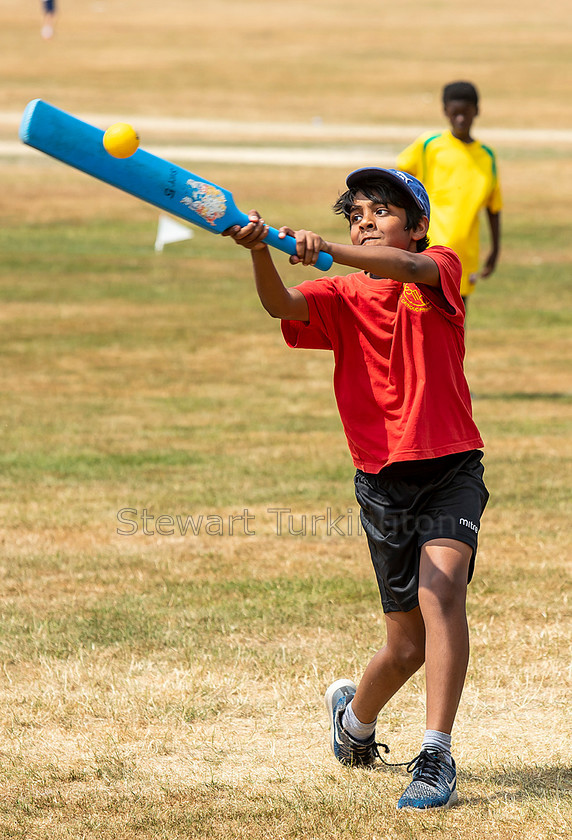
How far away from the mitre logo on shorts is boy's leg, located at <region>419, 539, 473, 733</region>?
0.70m

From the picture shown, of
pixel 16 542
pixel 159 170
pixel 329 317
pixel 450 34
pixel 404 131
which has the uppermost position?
pixel 450 34

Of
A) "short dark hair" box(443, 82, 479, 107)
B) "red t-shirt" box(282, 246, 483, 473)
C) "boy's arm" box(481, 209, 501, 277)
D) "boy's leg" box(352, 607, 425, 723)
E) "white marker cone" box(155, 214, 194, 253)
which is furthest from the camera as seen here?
"white marker cone" box(155, 214, 194, 253)

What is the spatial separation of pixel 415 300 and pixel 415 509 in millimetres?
612

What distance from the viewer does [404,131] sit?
30328mm

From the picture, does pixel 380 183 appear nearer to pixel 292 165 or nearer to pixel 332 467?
pixel 332 467

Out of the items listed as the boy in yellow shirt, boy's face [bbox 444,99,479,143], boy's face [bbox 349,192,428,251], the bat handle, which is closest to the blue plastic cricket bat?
the bat handle

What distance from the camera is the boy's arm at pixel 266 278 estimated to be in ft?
11.8

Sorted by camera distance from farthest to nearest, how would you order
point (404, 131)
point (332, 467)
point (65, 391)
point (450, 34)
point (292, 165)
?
point (450, 34)
point (404, 131)
point (292, 165)
point (65, 391)
point (332, 467)

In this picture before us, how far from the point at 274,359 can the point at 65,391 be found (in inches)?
88.7

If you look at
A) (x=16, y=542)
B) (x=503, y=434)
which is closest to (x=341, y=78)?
(x=503, y=434)

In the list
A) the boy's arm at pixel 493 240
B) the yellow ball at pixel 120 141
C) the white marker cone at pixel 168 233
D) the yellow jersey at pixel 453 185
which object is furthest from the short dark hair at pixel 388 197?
the white marker cone at pixel 168 233

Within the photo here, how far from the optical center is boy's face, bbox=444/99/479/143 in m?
8.77

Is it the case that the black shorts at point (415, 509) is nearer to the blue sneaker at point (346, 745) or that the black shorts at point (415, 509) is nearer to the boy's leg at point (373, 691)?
the boy's leg at point (373, 691)

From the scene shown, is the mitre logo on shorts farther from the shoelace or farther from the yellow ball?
the shoelace
